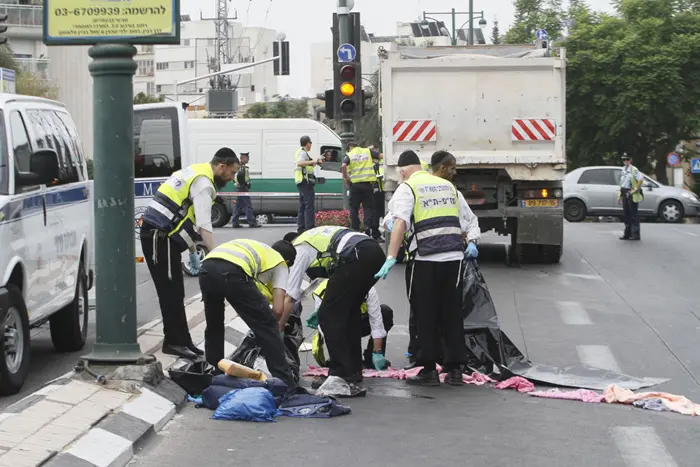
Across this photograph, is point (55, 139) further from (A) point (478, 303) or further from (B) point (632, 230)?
(B) point (632, 230)

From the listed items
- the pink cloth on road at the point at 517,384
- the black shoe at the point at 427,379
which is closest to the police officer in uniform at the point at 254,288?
the black shoe at the point at 427,379

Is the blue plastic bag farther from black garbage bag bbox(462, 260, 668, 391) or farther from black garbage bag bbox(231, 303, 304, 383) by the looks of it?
black garbage bag bbox(462, 260, 668, 391)

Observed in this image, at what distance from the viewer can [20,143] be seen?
8883 millimetres

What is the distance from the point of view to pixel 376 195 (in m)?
21.7

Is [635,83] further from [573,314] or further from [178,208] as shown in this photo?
[178,208]

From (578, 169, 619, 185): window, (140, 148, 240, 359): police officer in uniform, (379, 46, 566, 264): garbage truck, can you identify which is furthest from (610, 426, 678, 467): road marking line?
(578, 169, 619, 185): window

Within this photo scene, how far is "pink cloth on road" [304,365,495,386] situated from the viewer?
369 inches

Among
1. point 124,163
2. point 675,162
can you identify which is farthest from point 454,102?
point 675,162

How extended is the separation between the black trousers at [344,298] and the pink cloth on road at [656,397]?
1.88m

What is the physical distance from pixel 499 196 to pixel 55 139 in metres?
8.84

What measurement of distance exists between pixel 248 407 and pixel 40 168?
2314 mm

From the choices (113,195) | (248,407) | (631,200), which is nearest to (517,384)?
(248,407)

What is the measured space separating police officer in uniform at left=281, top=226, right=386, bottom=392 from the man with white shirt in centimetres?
35

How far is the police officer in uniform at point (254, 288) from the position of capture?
325 inches
